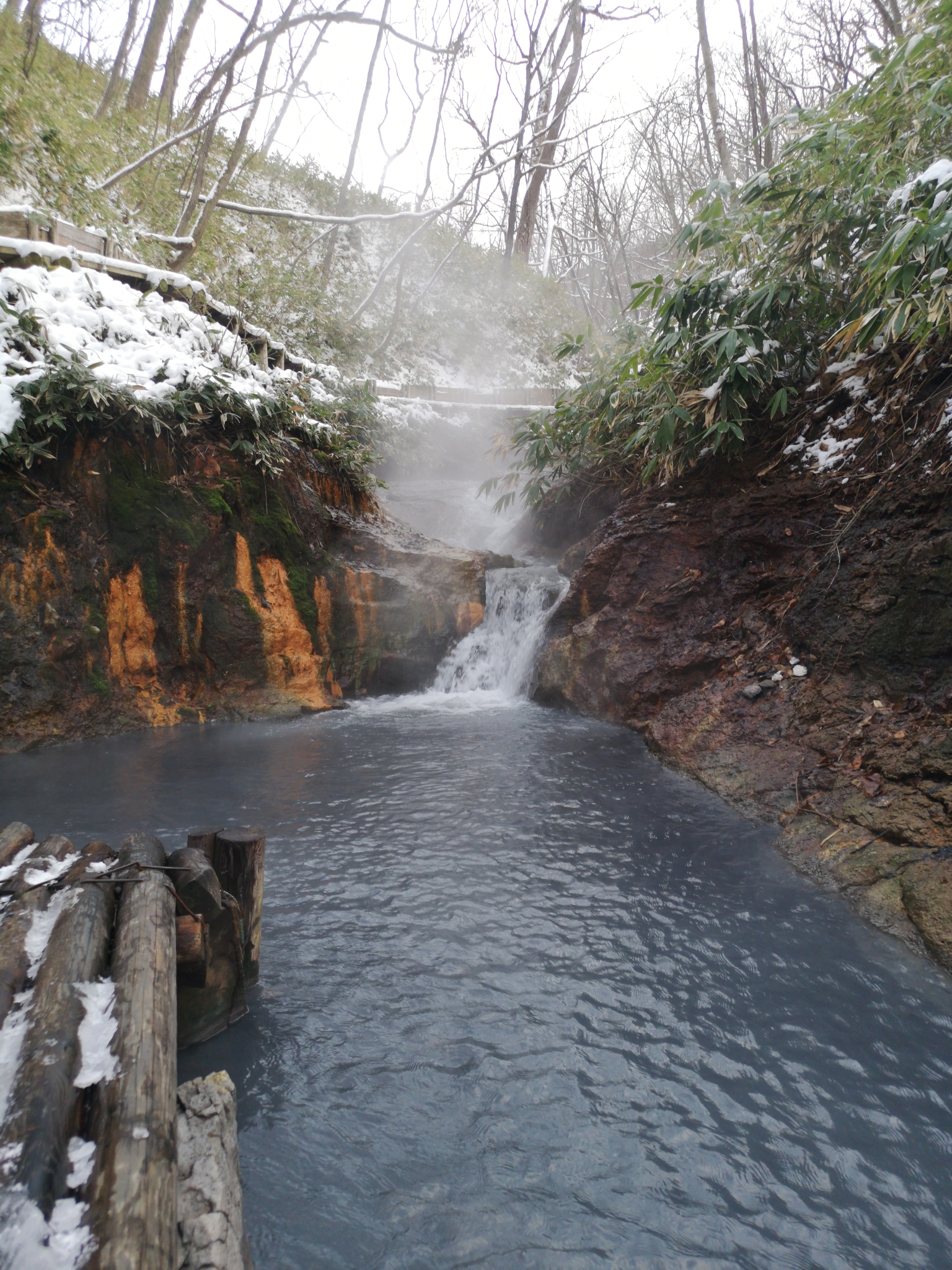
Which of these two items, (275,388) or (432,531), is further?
(432,531)

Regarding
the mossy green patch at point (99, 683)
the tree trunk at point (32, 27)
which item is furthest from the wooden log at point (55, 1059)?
the tree trunk at point (32, 27)

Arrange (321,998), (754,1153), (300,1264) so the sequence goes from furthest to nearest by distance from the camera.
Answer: (321,998), (754,1153), (300,1264)

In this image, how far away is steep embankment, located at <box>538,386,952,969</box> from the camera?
12.6 feet

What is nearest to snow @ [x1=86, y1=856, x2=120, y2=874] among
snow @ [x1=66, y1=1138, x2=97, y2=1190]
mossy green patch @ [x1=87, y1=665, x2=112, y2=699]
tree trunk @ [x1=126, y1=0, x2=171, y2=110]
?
snow @ [x1=66, y1=1138, x2=97, y2=1190]

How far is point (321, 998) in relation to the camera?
2812 millimetres

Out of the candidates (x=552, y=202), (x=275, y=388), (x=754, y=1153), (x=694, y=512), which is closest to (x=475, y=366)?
(x=552, y=202)

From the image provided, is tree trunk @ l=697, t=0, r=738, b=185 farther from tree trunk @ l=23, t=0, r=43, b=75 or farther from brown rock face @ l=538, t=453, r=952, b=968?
tree trunk @ l=23, t=0, r=43, b=75

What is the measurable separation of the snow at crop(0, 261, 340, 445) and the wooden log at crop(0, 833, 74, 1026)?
495 cm

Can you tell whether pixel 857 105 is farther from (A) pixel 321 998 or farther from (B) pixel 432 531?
(B) pixel 432 531

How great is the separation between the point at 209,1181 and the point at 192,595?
6.33 m

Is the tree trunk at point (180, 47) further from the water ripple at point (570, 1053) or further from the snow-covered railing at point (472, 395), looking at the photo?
the water ripple at point (570, 1053)

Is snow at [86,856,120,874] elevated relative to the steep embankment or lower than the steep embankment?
lower

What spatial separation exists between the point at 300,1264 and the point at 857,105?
24.2ft

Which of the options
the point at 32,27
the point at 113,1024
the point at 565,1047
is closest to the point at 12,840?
the point at 113,1024
